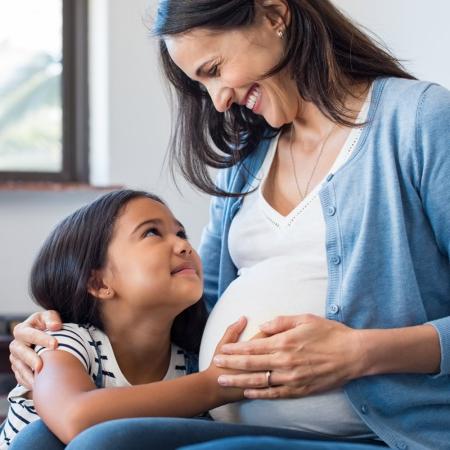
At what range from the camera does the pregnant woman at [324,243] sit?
1270mm

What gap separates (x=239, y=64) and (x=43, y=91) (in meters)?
1.96

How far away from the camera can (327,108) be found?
1481 millimetres

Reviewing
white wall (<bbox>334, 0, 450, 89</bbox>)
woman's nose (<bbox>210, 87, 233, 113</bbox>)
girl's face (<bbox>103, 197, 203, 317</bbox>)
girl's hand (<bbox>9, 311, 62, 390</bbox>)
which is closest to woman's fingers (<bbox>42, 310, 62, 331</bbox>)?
girl's hand (<bbox>9, 311, 62, 390</bbox>)

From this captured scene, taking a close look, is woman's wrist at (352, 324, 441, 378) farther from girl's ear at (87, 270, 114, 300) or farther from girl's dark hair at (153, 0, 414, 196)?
girl's ear at (87, 270, 114, 300)

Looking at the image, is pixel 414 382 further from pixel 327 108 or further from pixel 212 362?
pixel 327 108

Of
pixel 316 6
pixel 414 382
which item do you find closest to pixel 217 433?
pixel 414 382

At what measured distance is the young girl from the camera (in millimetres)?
1479

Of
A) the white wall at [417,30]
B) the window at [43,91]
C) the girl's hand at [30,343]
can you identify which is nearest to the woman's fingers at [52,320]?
the girl's hand at [30,343]

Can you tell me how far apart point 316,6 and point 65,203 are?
1.82 metres

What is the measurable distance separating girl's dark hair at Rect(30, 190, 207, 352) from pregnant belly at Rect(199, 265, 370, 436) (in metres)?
0.23

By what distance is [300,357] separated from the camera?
49.7 inches

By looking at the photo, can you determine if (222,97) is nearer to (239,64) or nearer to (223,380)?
(239,64)

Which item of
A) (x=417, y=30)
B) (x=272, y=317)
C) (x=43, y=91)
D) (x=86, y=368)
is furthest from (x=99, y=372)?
(x=43, y=91)

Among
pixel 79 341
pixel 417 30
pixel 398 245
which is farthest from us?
pixel 417 30
